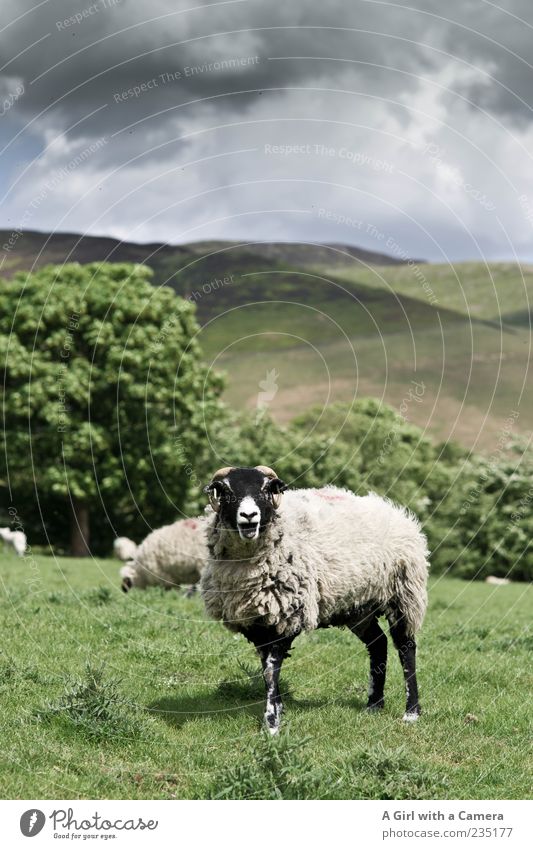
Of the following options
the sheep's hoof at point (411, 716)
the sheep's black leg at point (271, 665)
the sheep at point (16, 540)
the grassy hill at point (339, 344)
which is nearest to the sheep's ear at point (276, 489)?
the sheep's black leg at point (271, 665)

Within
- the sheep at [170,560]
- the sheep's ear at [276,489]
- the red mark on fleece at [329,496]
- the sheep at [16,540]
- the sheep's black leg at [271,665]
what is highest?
the sheep's ear at [276,489]

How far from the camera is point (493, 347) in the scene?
299 ft

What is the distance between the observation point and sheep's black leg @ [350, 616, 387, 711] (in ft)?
36.0

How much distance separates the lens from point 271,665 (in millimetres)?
9773

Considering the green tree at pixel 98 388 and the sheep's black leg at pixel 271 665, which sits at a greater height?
the green tree at pixel 98 388

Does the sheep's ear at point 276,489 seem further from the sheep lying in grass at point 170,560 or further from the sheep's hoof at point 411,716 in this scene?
the sheep lying in grass at point 170,560

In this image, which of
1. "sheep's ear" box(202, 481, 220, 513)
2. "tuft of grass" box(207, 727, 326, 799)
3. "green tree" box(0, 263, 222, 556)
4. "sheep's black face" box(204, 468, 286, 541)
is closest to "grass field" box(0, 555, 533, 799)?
"tuft of grass" box(207, 727, 326, 799)

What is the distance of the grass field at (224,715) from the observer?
324 inches

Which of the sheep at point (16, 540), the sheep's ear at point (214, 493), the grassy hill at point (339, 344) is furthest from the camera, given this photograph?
the grassy hill at point (339, 344)

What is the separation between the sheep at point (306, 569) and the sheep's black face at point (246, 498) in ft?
0.04

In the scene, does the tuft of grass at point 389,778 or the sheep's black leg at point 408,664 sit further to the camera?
the sheep's black leg at point 408,664

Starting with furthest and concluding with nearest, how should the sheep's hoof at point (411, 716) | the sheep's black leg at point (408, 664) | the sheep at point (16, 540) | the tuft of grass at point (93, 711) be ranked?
the sheep at point (16, 540) → the sheep's black leg at point (408, 664) → the sheep's hoof at point (411, 716) → the tuft of grass at point (93, 711)
